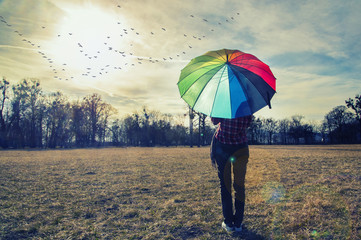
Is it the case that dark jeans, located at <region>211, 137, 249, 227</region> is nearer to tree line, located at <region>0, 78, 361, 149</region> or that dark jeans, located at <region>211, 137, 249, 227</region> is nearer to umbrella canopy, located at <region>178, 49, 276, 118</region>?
umbrella canopy, located at <region>178, 49, 276, 118</region>

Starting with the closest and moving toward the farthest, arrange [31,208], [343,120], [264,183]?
[31,208], [264,183], [343,120]

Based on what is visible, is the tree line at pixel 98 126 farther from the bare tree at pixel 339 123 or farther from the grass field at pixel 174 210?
the grass field at pixel 174 210

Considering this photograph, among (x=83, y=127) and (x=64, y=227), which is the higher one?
(x=83, y=127)

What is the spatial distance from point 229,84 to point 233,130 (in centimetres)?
67

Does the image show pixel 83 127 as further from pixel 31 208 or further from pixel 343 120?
pixel 343 120

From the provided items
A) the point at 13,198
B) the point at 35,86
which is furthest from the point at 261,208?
the point at 35,86

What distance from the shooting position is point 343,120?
6869 cm

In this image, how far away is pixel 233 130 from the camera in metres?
3.15

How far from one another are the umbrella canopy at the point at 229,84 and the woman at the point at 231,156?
27 cm

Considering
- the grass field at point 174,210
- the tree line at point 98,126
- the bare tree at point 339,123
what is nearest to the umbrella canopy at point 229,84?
the grass field at point 174,210

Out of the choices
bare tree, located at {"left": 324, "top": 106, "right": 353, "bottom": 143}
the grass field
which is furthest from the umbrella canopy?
bare tree, located at {"left": 324, "top": 106, "right": 353, "bottom": 143}

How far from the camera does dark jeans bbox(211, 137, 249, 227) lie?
10.6 ft

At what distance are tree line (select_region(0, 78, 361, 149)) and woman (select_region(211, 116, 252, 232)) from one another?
1808 inches

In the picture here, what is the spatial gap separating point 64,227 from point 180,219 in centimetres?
199
